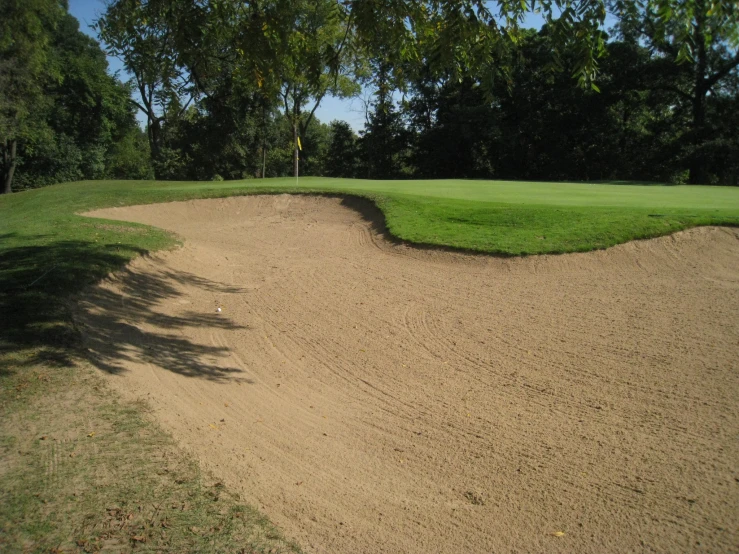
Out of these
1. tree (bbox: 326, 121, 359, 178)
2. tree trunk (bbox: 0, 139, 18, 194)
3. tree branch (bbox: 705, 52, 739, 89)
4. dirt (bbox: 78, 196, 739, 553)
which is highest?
tree branch (bbox: 705, 52, 739, 89)

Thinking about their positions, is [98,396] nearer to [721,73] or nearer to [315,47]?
[315,47]

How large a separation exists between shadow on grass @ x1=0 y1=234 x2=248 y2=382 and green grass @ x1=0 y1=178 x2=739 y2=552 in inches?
1.3

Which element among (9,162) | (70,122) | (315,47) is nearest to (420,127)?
(70,122)

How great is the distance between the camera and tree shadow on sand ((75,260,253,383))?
7.12m

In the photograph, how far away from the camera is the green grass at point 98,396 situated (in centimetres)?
374

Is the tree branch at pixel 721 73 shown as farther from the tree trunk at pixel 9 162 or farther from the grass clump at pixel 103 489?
the tree trunk at pixel 9 162

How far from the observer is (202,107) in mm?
7887

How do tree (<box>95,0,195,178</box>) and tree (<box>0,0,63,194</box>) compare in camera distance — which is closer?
tree (<box>95,0,195,178</box>)

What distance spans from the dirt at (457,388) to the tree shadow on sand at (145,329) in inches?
1.8

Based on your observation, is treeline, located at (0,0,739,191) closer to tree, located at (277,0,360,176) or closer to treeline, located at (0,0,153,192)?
treeline, located at (0,0,153,192)

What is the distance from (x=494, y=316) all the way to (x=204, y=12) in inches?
231

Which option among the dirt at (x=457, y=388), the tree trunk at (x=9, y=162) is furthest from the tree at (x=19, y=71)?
the dirt at (x=457, y=388)

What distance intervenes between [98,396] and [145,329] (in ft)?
8.85

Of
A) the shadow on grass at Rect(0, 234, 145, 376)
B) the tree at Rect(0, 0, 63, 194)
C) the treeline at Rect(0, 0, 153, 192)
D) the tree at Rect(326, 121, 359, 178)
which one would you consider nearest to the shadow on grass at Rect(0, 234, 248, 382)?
the shadow on grass at Rect(0, 234, 145, 376)
